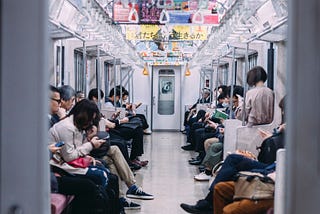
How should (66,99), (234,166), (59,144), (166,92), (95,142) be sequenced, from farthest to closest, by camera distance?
1. (166,92)
2. (66,99)
3. (95,142)
4. (234,166)
5. (59,144)

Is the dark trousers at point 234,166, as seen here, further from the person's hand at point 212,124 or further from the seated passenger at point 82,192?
the person's hand at point 212,124

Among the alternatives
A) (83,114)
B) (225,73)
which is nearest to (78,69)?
(83,114)

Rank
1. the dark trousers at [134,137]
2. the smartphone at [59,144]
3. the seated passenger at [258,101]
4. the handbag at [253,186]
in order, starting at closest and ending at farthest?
the handbag at [253,186]
the smartphone at [59,144]
the seated passenger at [258,101]
the dark trousers at [134,137]

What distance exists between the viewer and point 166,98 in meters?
20.2

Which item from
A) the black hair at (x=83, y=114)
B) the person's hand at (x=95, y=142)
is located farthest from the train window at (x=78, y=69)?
the black hair at (x=83, y=114)

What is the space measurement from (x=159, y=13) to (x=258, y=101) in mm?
4012

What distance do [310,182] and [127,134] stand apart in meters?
8.40

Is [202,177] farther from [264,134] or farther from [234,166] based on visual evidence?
[234,166]

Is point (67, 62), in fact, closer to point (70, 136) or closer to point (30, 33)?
point (70, 136)

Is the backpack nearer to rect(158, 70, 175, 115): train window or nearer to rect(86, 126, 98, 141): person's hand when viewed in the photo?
rect(86, 126, 98, 141): person's hand

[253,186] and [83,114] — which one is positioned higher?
[83,114]

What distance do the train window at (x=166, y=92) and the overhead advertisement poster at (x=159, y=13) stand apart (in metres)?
10.5

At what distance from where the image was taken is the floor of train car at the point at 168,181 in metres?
6.70

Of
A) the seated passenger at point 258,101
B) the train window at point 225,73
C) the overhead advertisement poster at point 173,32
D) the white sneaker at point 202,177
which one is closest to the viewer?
the seated passenger at point 258,101
